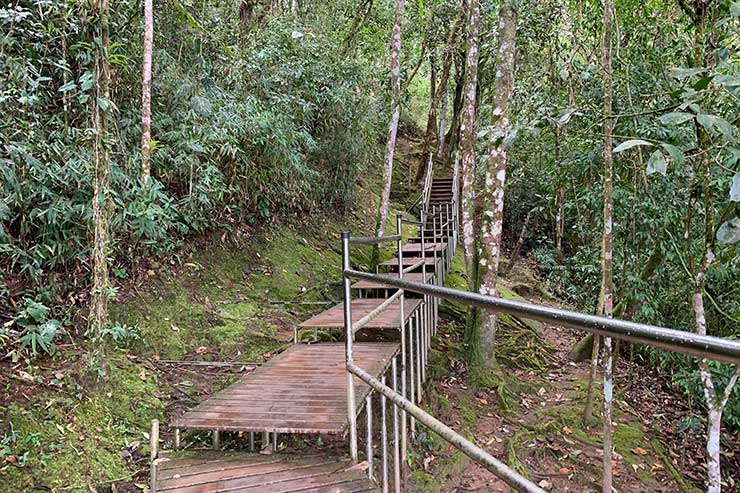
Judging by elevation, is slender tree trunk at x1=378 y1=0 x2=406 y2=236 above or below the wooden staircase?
above

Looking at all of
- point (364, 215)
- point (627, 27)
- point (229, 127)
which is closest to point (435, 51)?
point (364, 215)

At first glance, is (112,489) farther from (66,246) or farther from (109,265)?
(109,265)

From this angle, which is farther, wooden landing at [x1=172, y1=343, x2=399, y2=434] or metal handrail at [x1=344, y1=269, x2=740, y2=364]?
wooden landing at [x1=172, y1=343, x2=399, y2=434]

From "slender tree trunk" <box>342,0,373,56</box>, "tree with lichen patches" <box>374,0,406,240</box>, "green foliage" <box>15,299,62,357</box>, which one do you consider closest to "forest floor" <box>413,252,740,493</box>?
"tree with lichen patches" <box>374,0,406,240</box>

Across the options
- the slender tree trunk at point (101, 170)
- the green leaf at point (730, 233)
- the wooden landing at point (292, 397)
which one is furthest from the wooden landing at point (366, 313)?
the green leaf at point (730, 233)

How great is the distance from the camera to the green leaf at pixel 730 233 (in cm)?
140

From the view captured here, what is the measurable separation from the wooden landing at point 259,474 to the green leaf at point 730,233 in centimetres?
164

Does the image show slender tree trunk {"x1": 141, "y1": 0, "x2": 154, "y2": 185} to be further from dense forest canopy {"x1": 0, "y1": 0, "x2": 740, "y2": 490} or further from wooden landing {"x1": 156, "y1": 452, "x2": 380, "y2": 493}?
wooden landing {"x1": 156, "y1": 452, "x2": 380, "y2": 493}

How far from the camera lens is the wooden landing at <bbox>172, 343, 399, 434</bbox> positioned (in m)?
2.43

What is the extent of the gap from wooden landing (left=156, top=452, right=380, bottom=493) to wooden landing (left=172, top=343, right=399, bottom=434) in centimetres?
16

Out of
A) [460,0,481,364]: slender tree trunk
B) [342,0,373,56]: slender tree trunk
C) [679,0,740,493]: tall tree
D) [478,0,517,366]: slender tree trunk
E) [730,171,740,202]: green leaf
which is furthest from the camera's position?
[342,0,373,56]: slender tree trunk

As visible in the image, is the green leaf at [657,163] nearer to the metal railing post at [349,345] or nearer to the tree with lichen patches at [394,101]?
the metal railing post at [349,345]

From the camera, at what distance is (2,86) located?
314 cm

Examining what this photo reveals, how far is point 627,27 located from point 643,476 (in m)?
5.41
